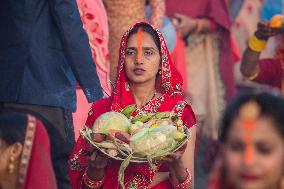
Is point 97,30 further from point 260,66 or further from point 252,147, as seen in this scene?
point 252,147

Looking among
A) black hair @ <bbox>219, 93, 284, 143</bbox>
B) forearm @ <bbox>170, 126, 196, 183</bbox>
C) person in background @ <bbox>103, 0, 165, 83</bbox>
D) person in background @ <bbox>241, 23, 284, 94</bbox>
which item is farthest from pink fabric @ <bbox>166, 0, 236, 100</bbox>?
black hair @ <bbox>219, 93, 284, 143</bbox>

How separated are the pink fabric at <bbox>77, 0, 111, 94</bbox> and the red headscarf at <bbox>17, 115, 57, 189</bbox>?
2.72 m

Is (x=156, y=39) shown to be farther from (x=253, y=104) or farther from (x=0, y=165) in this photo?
(x=253, y=104)

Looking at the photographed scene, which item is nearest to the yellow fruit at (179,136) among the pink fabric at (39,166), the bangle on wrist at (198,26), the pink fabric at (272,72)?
the pink fabric at (39,166)

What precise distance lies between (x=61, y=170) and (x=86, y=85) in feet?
1.79

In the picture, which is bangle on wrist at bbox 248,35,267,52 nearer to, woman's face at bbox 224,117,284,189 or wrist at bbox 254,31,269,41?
wrist at bbox 254,31,269,41

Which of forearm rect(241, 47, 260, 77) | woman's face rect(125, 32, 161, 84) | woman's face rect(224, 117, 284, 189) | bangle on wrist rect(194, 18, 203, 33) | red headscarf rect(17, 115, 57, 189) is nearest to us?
woman's face rect(224, 117, 284, 189)

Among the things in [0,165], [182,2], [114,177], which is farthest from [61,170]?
[182,2]

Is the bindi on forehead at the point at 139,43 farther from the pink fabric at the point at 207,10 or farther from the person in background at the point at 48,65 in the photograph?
the pink fabric at the point at 207,10

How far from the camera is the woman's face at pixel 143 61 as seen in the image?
5.95 metres

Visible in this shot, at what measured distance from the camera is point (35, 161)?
4.73 m

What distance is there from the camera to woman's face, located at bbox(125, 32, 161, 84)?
19.5ft

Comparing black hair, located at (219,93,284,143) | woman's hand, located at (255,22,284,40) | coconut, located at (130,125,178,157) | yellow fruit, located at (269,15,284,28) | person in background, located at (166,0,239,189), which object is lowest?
person in background, located at (166,0,239,189)

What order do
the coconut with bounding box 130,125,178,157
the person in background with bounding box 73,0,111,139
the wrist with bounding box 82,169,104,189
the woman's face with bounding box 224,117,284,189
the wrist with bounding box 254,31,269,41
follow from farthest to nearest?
the person in background with bounding box 73,0,111,139 → the wrist with bounding box 254,31,269,41 → the wrist with bounding box 82,169,104,189 → the coconut with bounding box 130,125,178,157 → the woman's face with bounding box 224,117,284,189
